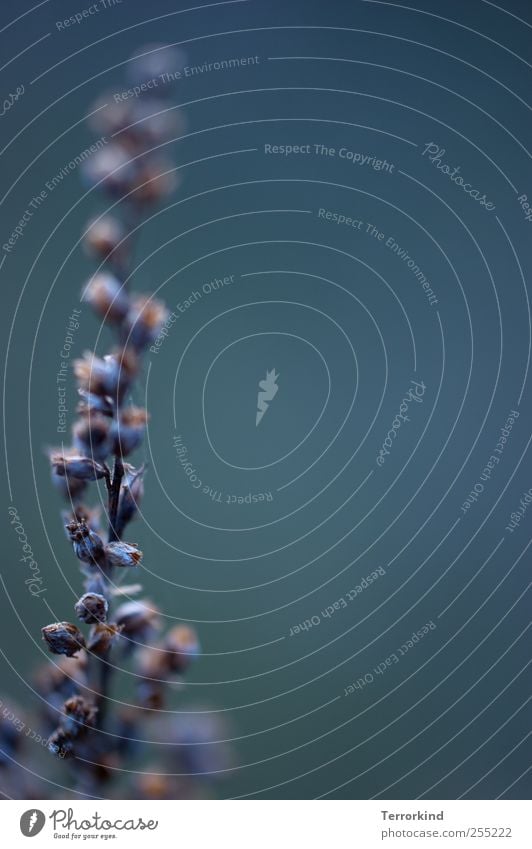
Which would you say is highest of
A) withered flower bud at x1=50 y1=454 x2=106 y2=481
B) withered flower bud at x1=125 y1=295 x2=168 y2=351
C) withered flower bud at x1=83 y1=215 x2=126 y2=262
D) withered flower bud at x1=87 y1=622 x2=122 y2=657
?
withered flower bud at x1=83 y1=215 x2=126 y2=262

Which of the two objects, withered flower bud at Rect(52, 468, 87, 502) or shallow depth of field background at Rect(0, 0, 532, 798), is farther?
shallow depth of field background at Rect(0, 0, 532, 798)

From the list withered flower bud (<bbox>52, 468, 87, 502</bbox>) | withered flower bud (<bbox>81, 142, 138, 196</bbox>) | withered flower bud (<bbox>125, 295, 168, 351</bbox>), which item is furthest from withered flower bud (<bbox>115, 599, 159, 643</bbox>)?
withered flower bud (<bbox>81, 142, 138, 196</bbox>)

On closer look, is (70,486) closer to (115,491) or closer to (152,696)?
(115,491)

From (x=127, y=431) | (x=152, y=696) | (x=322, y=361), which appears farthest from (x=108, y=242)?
(x=322, y=361)

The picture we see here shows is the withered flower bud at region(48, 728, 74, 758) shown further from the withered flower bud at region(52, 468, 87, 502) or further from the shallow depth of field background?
the shallow depth of field background

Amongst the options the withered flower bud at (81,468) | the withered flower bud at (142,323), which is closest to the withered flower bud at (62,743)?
the withered flower bud at (81,468)

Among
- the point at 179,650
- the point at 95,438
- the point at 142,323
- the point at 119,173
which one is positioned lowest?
the point at 179,650

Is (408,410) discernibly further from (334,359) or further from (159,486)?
(159,486)
